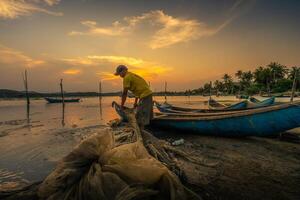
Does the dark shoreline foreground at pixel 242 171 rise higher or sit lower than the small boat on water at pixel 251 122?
lower

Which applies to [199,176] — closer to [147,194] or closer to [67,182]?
[147,194]

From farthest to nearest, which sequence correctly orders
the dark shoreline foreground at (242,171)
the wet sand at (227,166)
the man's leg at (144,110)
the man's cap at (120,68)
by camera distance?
the man's leg at (144,110) < the man's cap at (120,68) < the wet sand at (227,166) < the dark shoreline foreground at (242,171)

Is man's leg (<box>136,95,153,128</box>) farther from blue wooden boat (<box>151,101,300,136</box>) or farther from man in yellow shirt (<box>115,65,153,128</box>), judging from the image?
A: blue wooden boat (<box>151,101,300,136</box>)

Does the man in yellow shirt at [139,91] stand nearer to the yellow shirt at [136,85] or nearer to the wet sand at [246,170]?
the yellow shirt at [136,85]

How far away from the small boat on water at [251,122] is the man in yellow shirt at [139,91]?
2508 mm

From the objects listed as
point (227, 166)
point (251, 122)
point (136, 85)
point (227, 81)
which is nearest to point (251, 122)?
point (251, 122)

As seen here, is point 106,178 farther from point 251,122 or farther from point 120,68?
point 251,122

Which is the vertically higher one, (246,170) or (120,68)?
(120,68)

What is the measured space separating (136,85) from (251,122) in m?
4.15

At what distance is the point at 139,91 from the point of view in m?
6.19

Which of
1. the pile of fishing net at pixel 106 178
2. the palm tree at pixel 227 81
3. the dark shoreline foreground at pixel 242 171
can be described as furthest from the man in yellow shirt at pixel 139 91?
the palm tree at pixel 227 81

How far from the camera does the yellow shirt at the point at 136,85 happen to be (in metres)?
5.88

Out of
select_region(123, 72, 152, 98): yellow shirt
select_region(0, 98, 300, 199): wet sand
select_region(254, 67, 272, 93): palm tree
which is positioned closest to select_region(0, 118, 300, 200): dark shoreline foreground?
select_region(0, 98, 300, 199): wet sand

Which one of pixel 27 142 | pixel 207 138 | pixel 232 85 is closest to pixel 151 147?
pixel 207 138
